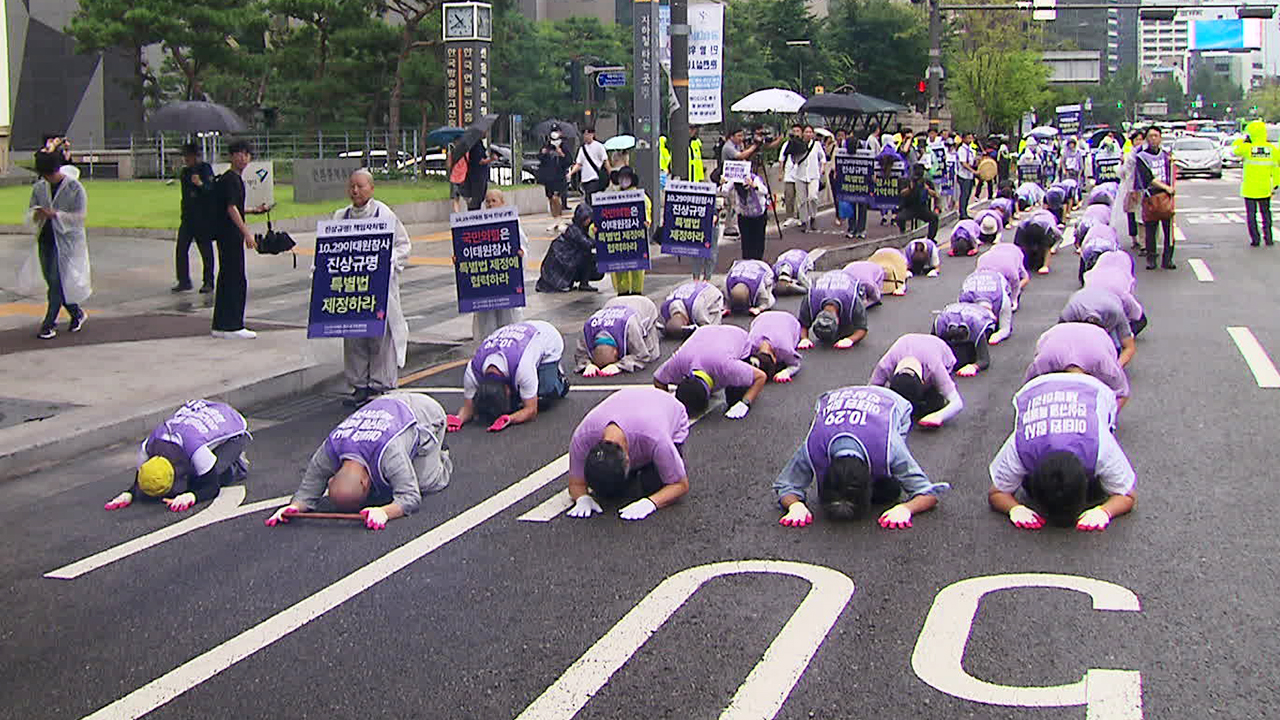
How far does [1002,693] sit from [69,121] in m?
50.3

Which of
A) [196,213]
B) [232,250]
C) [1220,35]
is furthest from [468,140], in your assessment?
[1220,35]

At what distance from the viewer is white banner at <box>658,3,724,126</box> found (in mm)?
22781

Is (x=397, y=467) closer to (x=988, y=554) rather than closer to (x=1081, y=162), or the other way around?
(x=988, y=554)

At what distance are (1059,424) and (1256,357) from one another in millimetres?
6282

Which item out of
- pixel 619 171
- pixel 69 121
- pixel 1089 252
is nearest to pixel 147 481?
pixel 619 171

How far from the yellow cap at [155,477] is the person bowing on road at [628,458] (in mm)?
2440

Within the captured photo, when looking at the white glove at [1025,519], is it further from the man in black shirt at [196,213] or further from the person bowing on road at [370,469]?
the man in black shirt at [196,213]

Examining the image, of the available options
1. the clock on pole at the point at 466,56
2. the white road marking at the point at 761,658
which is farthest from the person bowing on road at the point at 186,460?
the clock on pole at the point at 466,56

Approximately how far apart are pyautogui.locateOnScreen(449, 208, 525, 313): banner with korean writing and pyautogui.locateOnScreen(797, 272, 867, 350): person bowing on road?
2826 millimetres

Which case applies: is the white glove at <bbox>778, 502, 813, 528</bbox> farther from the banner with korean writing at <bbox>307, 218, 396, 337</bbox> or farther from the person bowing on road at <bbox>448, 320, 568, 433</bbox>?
the banner with korean writing at <bbox>307, 218, 396, 337</bbox>

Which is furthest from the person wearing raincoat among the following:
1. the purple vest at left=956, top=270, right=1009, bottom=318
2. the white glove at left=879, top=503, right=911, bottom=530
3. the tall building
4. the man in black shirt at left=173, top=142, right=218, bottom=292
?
the tall building

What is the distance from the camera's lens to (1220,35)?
221ft

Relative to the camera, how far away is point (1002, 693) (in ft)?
17.9

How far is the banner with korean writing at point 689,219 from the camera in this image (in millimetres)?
17797
